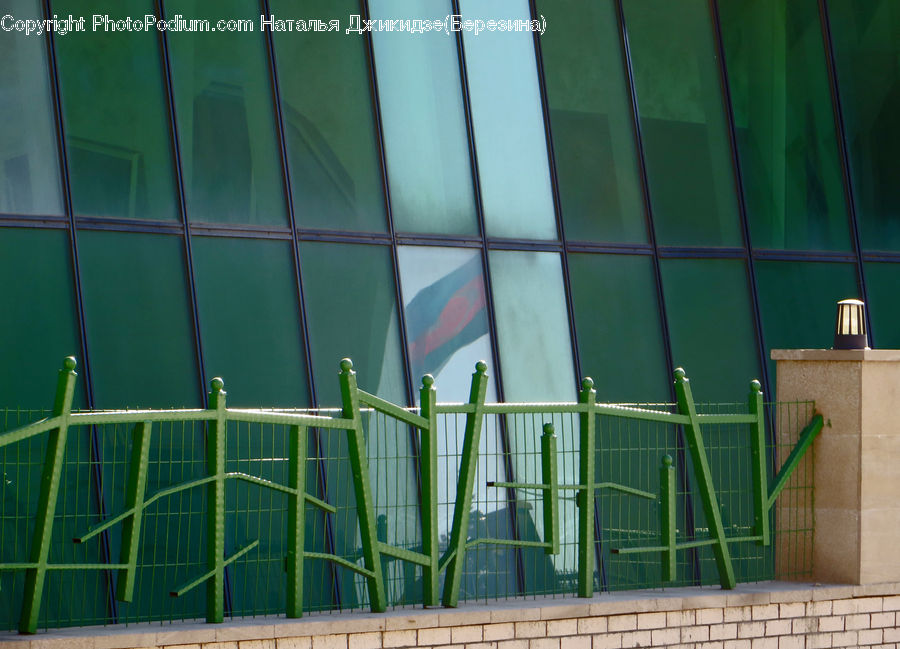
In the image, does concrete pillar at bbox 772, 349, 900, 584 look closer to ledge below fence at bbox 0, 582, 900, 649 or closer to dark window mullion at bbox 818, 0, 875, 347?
ledge below fence at bbox 0, 582, 900, 649

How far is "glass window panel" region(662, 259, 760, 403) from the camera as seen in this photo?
13.6m

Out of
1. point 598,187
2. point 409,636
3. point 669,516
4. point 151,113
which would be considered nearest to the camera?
point 409,636

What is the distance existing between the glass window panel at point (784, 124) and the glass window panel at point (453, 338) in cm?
398

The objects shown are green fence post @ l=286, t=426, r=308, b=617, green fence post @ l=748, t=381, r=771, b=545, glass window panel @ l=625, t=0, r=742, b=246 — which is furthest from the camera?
glass window panel @ l=625, t=0, r=742, b=246

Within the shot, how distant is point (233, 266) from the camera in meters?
11.0

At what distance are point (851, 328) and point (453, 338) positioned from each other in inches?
146

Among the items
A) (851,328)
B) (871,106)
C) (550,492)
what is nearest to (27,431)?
(550,492)

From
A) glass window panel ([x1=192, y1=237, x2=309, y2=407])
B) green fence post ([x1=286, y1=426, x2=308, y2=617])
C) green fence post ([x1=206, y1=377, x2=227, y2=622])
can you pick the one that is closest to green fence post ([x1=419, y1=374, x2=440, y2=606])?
green fence post ([x1=286, y1=426, x2=308, y2=617])

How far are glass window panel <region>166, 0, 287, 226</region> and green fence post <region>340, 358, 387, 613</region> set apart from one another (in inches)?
132

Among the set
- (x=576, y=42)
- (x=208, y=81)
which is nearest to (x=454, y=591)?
(x=208, y=81)

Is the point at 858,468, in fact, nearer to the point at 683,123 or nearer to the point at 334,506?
the point at 334,506

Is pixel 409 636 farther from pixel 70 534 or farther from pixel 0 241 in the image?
pixel 0 241

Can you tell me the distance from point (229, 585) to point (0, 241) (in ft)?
10.8

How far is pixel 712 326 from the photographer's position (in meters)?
13.8
